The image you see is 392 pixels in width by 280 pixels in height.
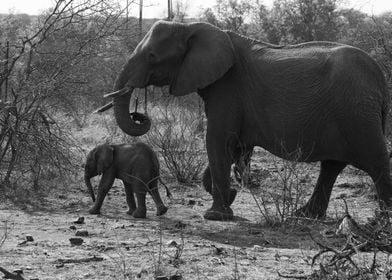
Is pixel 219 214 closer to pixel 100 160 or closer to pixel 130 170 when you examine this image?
pixel 130 170

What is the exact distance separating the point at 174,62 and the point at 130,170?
123 cm

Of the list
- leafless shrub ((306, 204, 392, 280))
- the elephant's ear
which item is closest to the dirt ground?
leafless shrub ((306, 204, 392, 280))

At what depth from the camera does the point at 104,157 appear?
334 inches

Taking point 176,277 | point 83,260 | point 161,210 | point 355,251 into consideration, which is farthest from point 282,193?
point 355,251

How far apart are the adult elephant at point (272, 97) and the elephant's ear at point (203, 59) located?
1cm

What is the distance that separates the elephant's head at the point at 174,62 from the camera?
856 cm

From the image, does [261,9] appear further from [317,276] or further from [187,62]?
[317,276]

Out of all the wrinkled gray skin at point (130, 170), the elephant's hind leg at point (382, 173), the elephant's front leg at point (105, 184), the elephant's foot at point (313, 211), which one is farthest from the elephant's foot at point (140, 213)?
the elephant's hind leg at point (382, 173)

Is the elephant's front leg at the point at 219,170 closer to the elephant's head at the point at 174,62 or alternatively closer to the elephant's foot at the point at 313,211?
the elephant's head at the point at 174,62

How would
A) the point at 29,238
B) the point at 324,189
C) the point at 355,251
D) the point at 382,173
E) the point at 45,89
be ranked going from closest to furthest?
the point at 355,251, the point at 29,238, the point at 382,173, the point at 324,189, the point at 45,89

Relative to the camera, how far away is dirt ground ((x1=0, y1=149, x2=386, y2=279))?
5.61 metres

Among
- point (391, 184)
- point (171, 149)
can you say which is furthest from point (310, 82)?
point (171, 149)

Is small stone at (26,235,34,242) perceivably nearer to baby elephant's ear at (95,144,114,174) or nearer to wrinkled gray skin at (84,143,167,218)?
wrinkled gray skin at (84,143,167,218)

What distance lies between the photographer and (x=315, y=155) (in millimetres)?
8195
